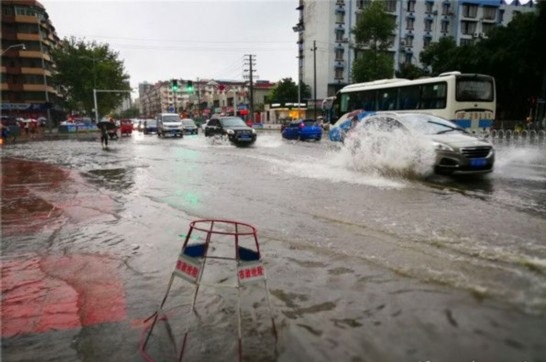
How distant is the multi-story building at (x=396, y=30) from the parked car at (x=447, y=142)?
5211 cm

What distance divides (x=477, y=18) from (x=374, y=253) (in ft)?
243

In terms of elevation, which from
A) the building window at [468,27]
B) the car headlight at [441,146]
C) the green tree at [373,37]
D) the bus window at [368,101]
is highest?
the building window at [468,27]

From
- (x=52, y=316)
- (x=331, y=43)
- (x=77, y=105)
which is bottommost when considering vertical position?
(x=52, y=316)

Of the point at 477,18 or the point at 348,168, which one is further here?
the point at 477,18

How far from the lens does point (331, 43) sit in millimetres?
61281

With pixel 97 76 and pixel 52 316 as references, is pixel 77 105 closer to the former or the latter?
pixel 97 76

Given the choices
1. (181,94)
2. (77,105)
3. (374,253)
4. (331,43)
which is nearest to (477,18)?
(331,43)

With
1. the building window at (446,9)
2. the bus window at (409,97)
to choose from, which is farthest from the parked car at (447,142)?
the building window at (446,9)

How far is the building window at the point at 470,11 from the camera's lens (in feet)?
212

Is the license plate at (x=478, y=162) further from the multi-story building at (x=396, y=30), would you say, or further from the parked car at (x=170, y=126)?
the multi-story building at (x=396, y=30)

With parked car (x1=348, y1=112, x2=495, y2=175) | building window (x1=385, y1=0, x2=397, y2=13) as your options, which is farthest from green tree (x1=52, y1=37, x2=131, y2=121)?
parked car (x1=348, y1=112, x2=495, y2=175)

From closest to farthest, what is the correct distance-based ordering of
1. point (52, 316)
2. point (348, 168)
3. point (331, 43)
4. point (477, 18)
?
point (52, 316) → point (348, 168) → point (331, 43) → point (477, 18)

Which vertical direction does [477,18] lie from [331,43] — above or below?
above

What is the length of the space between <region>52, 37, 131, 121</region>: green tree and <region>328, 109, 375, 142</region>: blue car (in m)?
43.8
